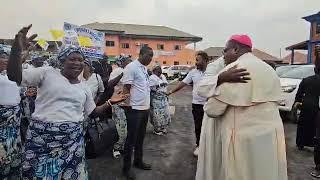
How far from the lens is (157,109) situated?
Result: 29.8 ft

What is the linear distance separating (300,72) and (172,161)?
21.2 ft

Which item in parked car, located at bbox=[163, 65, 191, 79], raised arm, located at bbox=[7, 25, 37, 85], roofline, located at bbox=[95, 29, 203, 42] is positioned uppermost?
roofline, located at bbox=[95, 29, 203, 42]

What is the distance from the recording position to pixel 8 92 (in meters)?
4.21

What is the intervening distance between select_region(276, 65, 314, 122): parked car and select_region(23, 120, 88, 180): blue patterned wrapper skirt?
808cm

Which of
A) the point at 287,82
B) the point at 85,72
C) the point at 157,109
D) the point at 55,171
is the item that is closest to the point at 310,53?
the point at 287,82

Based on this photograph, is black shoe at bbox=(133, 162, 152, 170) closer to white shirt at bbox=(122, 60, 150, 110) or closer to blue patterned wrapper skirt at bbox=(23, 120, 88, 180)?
white shirt at bbox=(122, 60, 150, 110)

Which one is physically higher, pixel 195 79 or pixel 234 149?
pixel 195 79

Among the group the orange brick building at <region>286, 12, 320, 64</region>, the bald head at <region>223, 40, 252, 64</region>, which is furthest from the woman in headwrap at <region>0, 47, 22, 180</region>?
the orange brick building at <region>286, 12, 320, 64</region>

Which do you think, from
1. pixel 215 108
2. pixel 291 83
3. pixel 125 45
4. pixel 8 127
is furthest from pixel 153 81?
pixel 125 45

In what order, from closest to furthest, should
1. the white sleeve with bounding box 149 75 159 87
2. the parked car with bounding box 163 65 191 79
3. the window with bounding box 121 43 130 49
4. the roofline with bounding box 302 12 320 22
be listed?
the white sleeve with bounding box 149 75 159 87, the roofline with bounding box 302 12 320 22, the parked car with bounding box 163 65 191 79, the window with bounding box 121 43 130 49

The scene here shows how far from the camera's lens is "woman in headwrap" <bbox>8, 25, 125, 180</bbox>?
3.45 meters

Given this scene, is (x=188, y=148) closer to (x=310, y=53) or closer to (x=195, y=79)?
(x=195, y=79)

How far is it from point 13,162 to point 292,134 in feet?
23.2

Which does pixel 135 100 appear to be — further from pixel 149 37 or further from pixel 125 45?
pixel 149 37
